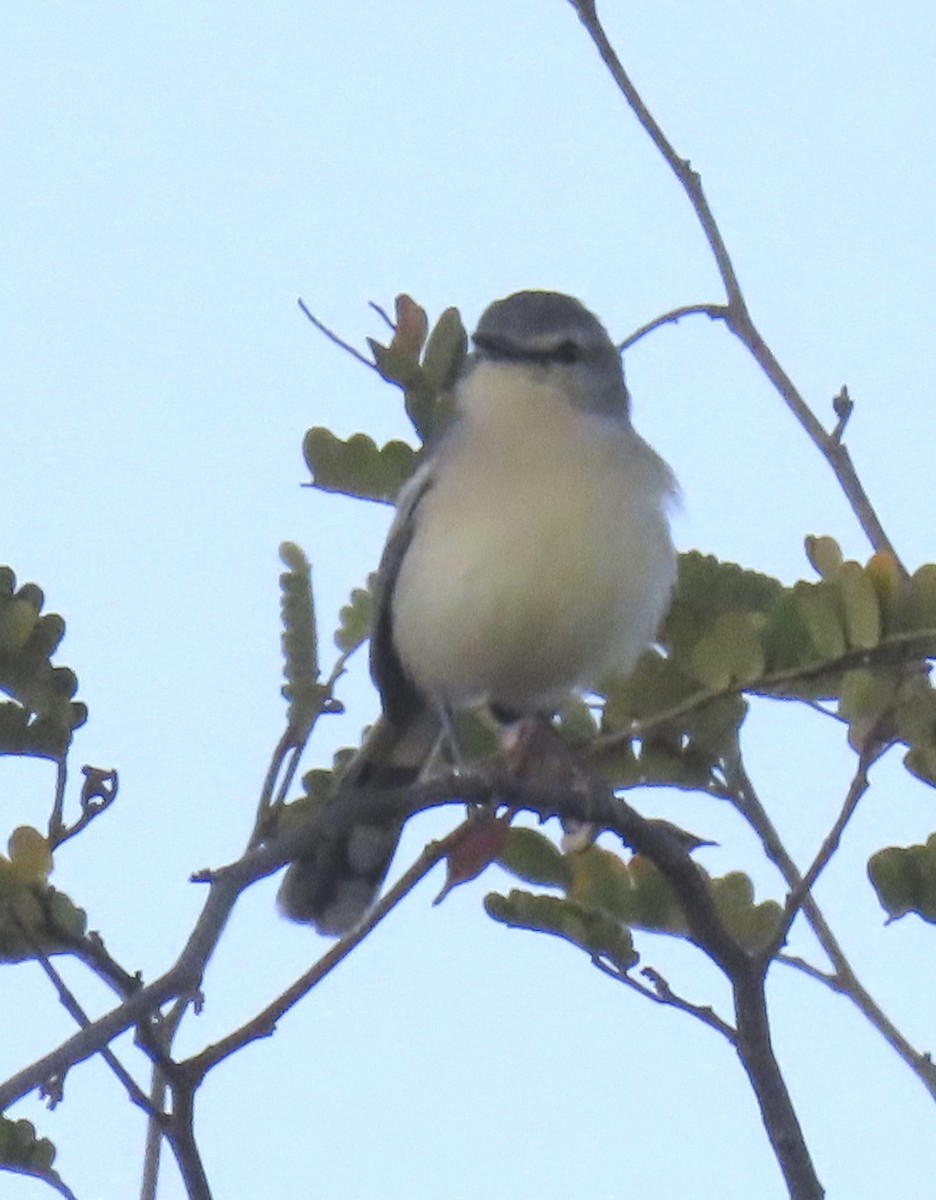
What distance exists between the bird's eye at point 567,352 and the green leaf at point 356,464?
4.87ft

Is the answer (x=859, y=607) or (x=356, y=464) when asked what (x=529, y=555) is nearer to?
(x=356, y=464)

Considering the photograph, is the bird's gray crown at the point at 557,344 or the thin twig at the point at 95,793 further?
the bird's gray crown at the point at 557,344

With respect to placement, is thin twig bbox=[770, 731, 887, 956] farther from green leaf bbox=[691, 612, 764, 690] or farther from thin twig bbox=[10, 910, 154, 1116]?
thin twig bbox=[10, 910, 154, 1116]

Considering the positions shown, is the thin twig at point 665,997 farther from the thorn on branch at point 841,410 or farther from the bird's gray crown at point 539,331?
the bird's gray crown at point 539,331

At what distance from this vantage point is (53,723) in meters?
3.31

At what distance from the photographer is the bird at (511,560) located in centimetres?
502

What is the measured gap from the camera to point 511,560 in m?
5.03

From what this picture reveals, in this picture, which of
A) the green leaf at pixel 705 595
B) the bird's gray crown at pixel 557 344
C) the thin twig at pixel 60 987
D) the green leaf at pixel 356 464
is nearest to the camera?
the thin twig at pixel 60 987

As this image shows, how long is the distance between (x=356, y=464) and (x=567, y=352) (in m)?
1.60

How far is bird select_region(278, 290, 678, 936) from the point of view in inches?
198

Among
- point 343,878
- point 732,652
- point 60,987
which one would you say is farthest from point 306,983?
point 343,878

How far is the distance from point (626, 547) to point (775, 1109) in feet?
6.99

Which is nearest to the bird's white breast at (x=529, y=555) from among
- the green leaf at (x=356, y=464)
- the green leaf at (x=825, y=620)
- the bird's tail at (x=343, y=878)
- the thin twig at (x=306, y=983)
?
the bird's tail at (x=343, y=878)

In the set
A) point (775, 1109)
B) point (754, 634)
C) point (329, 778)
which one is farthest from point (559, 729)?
point (775, 1109)
